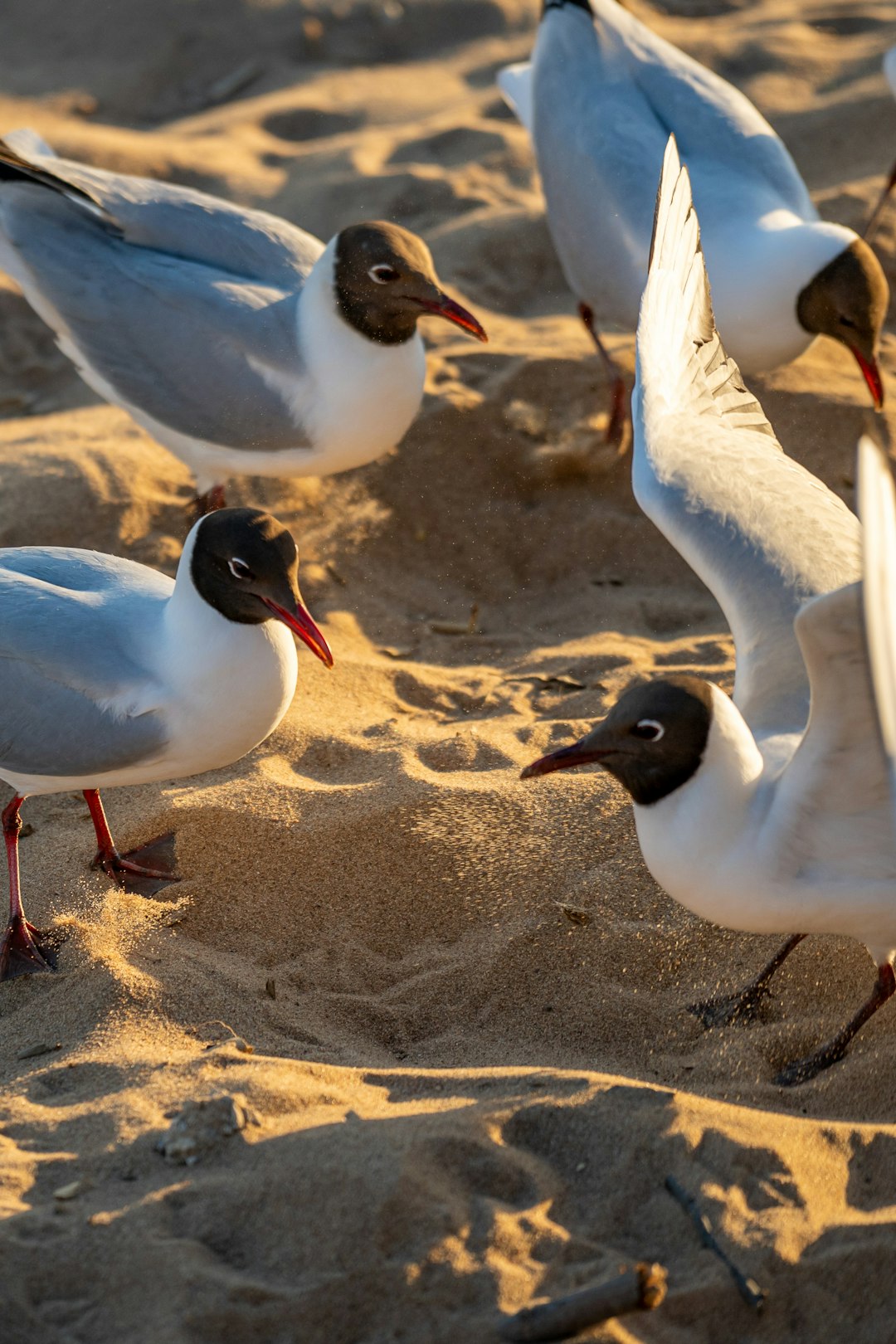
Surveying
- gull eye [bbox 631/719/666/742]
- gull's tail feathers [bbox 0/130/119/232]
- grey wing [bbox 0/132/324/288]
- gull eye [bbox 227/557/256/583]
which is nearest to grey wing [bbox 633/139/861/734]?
gull eye [bbox 631/719/666/742]

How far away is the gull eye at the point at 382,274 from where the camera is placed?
4707 mm

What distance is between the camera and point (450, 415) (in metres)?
5.57

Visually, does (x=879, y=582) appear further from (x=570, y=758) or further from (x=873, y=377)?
(x=873, y=377)

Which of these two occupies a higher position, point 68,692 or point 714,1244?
point 68,692

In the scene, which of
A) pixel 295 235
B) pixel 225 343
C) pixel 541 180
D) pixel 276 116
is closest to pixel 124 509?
pixel 225 343

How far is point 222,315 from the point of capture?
15.7 ft

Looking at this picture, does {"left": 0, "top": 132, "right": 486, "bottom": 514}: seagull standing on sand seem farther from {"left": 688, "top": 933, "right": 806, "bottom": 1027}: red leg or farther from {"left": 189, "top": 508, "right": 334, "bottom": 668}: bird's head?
{"left": 688, "top": 933, "right": 806, "bottom": 1027}: red leg

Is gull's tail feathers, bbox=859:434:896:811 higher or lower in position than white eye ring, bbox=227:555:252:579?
higher

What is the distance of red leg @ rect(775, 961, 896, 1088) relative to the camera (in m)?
3.15

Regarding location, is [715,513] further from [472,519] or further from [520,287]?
[520,287]

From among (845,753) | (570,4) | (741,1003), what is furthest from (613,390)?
(845,753)

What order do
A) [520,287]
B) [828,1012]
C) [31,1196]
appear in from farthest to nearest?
[520,287]
[828,1012]
[31,1196]

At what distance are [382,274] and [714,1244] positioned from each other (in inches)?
129

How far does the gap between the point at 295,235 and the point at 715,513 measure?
2.44 m
